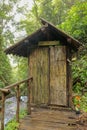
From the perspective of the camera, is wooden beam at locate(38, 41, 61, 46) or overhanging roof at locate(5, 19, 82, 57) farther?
wooden beam at locate(38, 41, 61, 46)

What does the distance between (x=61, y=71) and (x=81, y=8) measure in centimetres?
528

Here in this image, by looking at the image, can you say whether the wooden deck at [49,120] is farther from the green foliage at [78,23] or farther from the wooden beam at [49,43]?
the green foliage at [78,23]

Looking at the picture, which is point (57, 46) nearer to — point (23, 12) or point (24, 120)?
point (24, 120)

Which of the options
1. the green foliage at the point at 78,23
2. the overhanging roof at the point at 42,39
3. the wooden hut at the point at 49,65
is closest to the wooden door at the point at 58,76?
the wooden hut at the point at 49,65

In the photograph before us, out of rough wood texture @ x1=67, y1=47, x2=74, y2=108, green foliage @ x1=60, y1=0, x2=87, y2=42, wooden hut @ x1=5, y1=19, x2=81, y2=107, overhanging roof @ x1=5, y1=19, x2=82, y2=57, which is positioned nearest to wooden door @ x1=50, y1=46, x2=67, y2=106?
wooden hut @ x1=5, y1=19, x2=81, y2=107

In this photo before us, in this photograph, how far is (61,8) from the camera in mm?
18656

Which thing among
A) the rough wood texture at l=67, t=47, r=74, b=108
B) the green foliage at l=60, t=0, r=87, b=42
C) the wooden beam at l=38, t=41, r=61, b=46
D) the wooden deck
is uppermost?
the green foliage at l=60, t=0, r=87, b=42

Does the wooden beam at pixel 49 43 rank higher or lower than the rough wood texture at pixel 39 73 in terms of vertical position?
higher

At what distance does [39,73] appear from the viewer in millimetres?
7266

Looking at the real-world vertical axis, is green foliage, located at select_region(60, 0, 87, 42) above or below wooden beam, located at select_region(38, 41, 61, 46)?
above

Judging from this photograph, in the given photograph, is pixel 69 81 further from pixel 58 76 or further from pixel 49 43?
pixel 49 43

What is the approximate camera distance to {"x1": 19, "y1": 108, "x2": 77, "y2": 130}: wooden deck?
210 inches

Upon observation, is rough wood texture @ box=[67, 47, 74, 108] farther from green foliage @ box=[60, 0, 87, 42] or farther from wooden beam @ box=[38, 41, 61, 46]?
green foliage @ box=[60, 0, 87, 42]

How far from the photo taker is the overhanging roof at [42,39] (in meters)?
6.50
